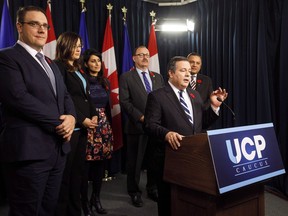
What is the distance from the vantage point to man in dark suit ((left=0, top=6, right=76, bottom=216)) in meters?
1.55

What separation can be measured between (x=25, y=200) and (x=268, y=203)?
2.67 metres

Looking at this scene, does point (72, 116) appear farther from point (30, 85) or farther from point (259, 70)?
point (259, 70)

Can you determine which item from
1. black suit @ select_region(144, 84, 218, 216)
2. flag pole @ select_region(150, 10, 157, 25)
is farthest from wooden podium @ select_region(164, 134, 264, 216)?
flag pole @ select_region(150, 10, 157, 25)

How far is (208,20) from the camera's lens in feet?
15.0

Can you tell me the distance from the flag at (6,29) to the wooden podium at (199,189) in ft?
7.81

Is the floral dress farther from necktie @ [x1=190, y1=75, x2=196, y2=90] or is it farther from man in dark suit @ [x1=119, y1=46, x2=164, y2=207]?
necktie @ [x1=190, y1=75, x2=196, y2=90]

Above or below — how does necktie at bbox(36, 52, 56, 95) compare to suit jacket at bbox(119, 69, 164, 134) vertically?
above

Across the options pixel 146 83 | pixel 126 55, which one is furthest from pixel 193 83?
pixel 126 55

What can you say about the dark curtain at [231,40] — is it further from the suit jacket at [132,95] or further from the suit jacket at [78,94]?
the suit jacket at [78,94]

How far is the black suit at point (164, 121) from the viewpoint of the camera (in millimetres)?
2168

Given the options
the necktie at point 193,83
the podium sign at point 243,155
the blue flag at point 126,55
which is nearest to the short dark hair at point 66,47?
the podium sign at point 243,155

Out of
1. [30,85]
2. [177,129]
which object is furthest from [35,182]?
[177,129]

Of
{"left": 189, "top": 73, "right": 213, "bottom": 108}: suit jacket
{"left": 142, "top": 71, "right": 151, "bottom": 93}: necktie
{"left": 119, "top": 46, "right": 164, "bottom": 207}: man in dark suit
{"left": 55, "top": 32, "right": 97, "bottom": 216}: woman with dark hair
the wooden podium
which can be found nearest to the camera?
the wooden podium

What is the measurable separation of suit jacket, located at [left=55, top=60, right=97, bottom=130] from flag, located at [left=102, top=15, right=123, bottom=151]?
1546 mm
